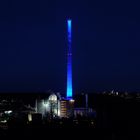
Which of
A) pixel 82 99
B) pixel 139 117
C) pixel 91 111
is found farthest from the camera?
pixel 82 99

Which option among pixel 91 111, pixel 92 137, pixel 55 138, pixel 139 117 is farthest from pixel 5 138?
pixel 91 111

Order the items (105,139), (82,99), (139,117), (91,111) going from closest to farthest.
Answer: (105,139) < (139,117) < (91,111) < (82,99)

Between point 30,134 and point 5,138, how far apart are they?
229 cm

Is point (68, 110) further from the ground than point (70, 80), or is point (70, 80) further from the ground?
point (70, 80)

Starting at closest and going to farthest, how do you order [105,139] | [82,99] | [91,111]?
1. [105,139]
2. [91,111]
3. [82,99]

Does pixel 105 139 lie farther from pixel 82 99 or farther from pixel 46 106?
pixel 82 99

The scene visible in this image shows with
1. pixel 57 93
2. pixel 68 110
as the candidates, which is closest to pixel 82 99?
pixel 57 93

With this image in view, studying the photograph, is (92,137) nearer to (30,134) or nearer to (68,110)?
(30,134)

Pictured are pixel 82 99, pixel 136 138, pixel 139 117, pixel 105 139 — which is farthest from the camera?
pixel 82 99

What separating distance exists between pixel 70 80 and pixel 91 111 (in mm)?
5245

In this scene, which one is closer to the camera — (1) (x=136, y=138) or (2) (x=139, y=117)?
(1) (x=136, y=138)

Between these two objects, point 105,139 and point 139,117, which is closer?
point 105,139

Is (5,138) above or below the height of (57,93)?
below

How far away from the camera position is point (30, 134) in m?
24.7
